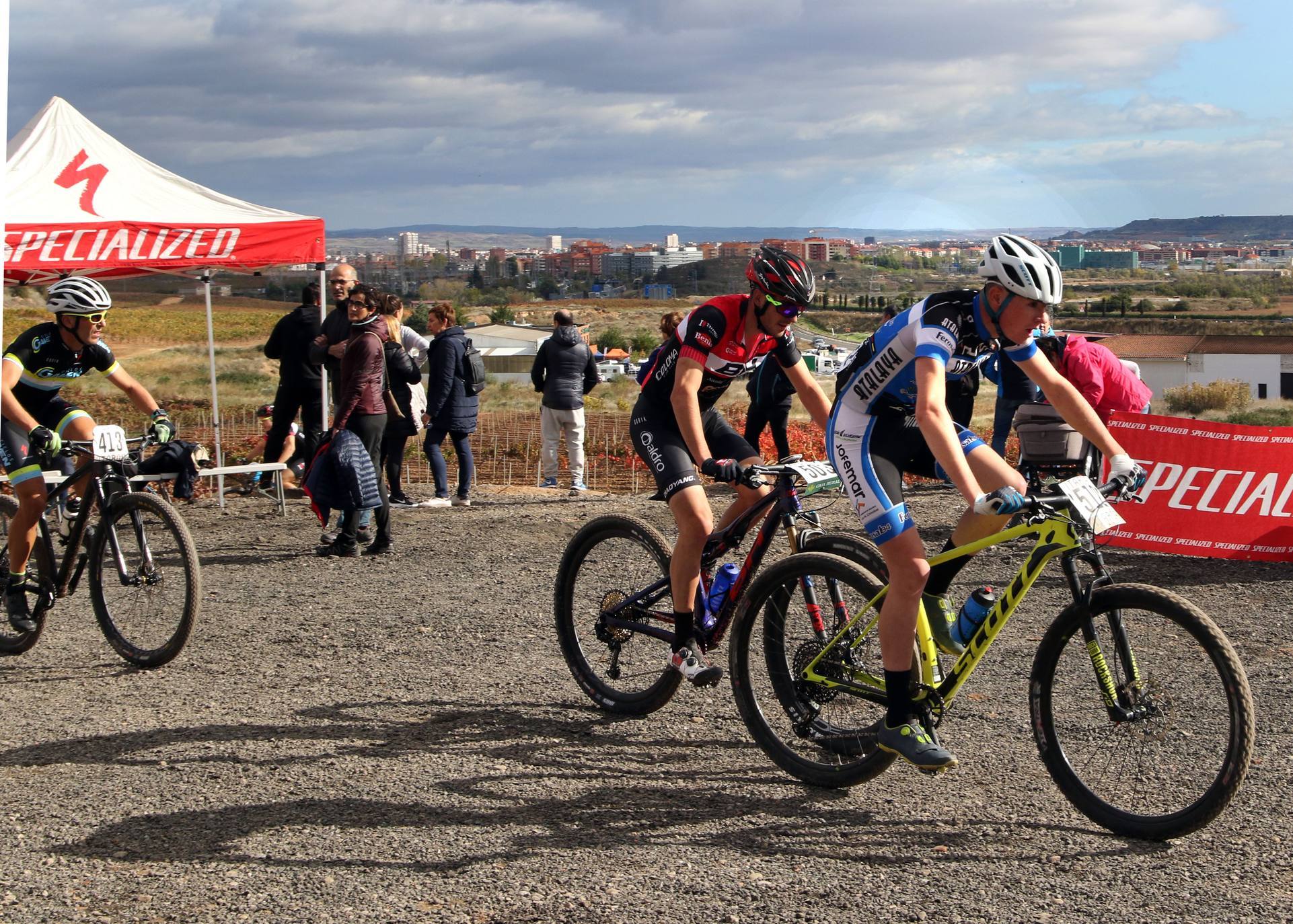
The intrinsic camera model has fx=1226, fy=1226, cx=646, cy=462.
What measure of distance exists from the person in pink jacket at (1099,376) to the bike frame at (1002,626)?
5.42m

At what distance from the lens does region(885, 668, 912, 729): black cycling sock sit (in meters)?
4.54

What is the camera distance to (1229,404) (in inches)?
1356

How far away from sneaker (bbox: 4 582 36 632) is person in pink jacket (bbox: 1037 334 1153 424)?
7333 millimetres

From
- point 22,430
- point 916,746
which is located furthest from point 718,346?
point 22,430

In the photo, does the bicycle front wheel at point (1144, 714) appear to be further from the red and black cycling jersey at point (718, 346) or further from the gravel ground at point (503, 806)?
the red and black cycling jersey at point (718, 346)

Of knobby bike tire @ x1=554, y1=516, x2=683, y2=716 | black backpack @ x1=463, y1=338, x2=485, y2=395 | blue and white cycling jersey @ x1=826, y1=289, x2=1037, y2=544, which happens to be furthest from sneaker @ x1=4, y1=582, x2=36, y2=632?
black backpack @ x1=463, y1=338, x2=485, y2=395

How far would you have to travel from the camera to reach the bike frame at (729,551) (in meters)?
5.14

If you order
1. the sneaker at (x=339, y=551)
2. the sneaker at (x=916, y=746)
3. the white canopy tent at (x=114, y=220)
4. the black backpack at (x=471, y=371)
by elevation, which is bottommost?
the sneaker at (x=339, y=551)

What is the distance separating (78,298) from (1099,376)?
736 centimetres

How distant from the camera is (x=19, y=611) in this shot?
704cm

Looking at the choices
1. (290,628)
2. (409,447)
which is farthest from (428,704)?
(409,447)

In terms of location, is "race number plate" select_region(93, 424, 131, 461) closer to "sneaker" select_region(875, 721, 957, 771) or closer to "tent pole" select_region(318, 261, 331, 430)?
"sneaker" select_region(875, 721, 957, 771)

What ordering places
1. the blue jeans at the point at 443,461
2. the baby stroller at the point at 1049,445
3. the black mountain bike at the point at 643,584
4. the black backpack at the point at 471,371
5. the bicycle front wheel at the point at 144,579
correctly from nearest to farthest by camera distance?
the black mountain bike at the point at 643,584
the bicycle front wheel at the point at 144,579
the baby stroller at the point at 1049,445
the black backpack at the point at 471,371
the blue jeans at the point at 443,461

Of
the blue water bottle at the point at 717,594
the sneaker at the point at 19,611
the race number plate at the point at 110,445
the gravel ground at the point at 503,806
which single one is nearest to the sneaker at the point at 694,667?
the blue water bottle at the point at 717,594
